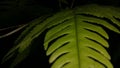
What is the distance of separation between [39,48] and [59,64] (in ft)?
1.94

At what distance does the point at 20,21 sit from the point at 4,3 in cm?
18

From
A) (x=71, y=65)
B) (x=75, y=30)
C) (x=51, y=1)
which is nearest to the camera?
(x=71, y=65)

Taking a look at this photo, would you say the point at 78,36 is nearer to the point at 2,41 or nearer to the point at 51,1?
the point at 2,41

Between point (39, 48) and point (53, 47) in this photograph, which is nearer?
point (53, 47)

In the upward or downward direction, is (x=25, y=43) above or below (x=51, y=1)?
below

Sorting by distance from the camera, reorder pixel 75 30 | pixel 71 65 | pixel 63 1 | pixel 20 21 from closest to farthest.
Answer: pixel 71 65
pixel 75 30
pixel 20 21
pixel 63 1

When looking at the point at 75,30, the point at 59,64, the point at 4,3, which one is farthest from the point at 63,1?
the point at 59,64

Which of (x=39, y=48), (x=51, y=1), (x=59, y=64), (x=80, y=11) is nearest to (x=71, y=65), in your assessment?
(x=59, y=64)

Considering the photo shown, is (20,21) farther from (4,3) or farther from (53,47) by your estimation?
(53,47)

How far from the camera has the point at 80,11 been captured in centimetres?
69

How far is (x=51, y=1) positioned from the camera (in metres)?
1.27

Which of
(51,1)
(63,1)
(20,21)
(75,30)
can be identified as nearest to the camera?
(75,30)

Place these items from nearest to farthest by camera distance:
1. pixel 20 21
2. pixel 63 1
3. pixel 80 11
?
pixel 80 11 < pixel 20 21 < pixel 63 1

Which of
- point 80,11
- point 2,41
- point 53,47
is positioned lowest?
point 2,41
